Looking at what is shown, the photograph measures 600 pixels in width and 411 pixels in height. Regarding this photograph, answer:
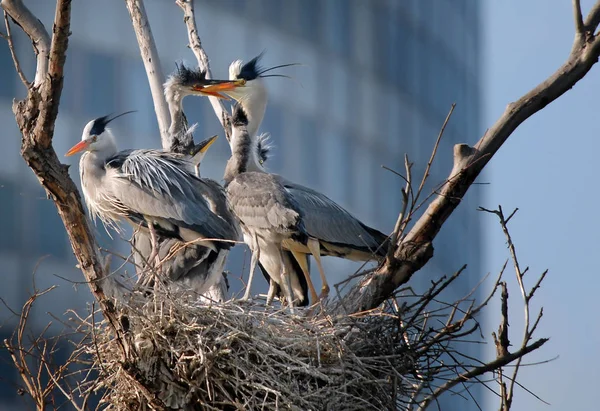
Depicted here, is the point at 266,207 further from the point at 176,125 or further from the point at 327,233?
the point at 176,125

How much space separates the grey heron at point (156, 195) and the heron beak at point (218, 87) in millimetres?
648

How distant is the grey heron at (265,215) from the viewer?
693 centimetres

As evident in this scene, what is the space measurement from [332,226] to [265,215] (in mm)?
459

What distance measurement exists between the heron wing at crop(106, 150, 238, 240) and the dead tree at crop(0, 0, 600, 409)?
1.59 m

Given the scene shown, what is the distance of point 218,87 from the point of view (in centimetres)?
790

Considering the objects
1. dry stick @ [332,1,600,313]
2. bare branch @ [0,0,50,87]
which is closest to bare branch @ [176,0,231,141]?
bare branch @ [0,0,50,87]

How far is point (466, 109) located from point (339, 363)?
68.3ft

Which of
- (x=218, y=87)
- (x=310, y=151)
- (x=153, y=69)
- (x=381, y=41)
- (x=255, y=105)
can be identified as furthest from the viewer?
(x=381, y=41)

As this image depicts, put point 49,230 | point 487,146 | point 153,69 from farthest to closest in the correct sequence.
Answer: point 49,230, point 153,69, point 487,146

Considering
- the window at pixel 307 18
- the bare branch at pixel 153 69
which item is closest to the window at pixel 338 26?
the window at pixel 307 18

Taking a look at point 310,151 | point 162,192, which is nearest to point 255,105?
point 162,192

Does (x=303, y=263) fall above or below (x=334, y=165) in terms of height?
below

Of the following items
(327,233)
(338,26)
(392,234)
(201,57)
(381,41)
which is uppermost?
(381,41)

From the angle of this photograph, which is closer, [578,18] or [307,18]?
[578,18]
